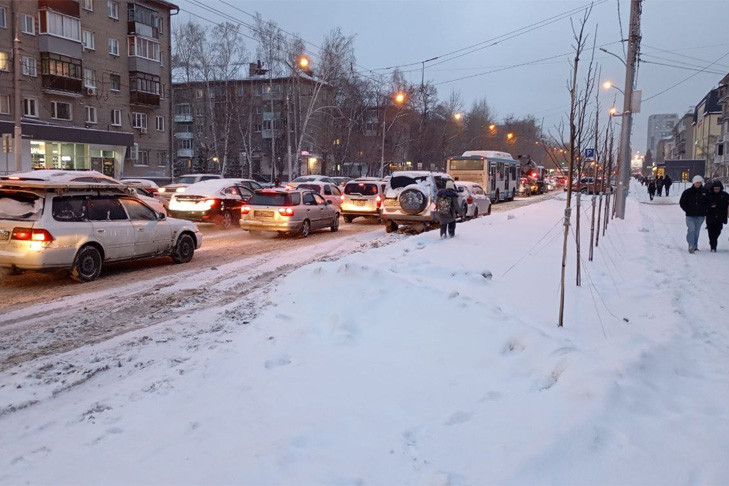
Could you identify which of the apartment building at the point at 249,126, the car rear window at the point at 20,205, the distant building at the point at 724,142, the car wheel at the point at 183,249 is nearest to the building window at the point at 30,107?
the apartment building at the point at 249,126

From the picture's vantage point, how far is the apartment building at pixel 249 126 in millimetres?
51719

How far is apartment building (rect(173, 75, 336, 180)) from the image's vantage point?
51.7m

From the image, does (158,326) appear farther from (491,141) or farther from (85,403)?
(491,141)

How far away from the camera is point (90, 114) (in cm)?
4284

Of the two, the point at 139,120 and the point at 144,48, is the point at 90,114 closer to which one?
the point at 139,120

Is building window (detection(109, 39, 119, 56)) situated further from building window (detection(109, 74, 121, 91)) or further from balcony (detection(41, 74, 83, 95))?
balcony (detection(41, 74, 83, 95))

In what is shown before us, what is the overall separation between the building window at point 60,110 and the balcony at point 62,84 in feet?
4.33

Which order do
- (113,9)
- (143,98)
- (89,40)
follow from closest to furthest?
(89,40) < (113,9) < (143,98)

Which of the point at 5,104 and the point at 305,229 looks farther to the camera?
the point at 5,104

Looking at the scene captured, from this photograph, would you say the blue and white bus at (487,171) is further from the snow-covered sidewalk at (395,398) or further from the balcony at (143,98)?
the snow-covered sidewalk at (395,398)

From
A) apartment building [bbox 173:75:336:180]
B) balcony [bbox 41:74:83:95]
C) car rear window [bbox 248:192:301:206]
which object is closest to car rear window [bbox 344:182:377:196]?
car rear window [bbox 248:192:301:206]

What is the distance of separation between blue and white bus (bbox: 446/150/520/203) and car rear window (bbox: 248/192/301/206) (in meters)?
20.7

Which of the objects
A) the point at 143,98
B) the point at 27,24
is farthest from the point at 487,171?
the point at 27,24

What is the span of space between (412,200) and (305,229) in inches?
139
